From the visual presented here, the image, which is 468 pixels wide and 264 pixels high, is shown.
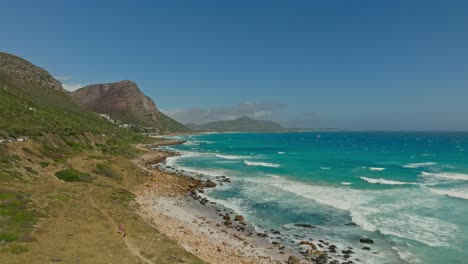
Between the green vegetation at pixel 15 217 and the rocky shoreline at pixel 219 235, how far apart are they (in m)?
10.4

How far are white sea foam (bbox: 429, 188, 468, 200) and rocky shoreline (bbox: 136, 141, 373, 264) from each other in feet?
91.6

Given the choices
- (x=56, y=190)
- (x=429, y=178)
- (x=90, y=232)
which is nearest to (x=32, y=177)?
(x=56, y=190)

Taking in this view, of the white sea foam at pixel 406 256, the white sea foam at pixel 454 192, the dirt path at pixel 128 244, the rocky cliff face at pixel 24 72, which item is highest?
the rocky cliff face at pixel 24 72

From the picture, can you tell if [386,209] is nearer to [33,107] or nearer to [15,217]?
[15,217]

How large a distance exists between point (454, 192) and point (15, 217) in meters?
58.9

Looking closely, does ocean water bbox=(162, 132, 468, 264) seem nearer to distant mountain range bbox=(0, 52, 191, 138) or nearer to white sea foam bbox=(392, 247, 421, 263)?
white sea foam bbox=(392, 247, 421, 263)

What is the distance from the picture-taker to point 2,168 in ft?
123

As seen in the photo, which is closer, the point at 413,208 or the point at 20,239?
the point at 20,239

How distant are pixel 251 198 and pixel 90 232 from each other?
27300 millimetres

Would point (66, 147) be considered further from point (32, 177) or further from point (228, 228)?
point (228, 228)

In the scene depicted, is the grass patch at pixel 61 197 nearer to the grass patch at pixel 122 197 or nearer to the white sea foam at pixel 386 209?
the grass patch at pixel 122 197

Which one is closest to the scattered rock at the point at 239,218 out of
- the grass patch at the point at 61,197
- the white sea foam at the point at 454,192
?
the grass patch at the point at 61,197

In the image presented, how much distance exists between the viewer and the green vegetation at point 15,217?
20481 mm

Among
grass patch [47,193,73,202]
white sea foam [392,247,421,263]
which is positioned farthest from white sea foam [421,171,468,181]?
grass patch [47,193,73,202]
